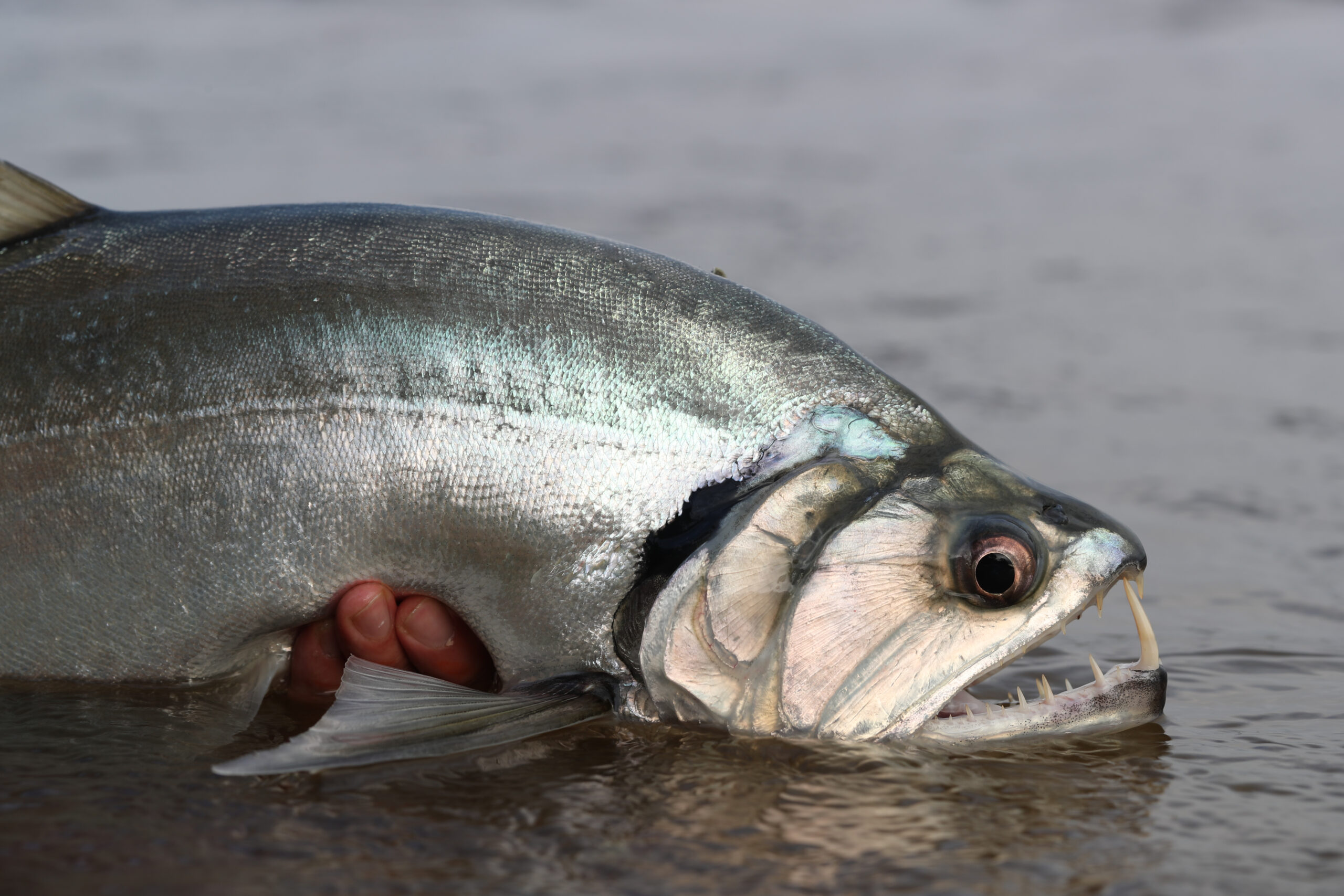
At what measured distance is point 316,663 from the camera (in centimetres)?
307

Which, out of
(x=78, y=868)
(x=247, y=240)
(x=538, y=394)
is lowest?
(x=78, y=868)

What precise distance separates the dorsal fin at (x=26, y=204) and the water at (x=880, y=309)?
41.8 inches

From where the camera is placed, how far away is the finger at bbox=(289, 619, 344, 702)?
3025mm

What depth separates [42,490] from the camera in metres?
2.88

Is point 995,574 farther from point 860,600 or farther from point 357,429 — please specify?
point 357,429

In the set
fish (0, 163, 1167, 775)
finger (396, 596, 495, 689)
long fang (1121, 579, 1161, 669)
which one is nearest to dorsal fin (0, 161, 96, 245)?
fish (0, 163, 1167, 775)

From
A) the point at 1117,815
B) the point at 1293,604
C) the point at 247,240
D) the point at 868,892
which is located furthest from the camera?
the point at 1293,604

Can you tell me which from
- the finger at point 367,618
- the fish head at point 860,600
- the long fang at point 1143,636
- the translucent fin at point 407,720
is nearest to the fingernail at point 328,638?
the finger at point 367,618

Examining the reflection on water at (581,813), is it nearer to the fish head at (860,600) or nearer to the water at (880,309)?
the water at (880,309)

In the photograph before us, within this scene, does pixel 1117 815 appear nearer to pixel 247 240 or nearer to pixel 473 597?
pixel 473 597

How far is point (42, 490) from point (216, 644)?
50 cm

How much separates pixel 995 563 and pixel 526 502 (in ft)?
3.25

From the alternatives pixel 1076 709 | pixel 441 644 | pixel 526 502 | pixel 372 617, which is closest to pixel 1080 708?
pixel 1076 709

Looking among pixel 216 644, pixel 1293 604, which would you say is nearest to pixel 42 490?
pixel 216 644
